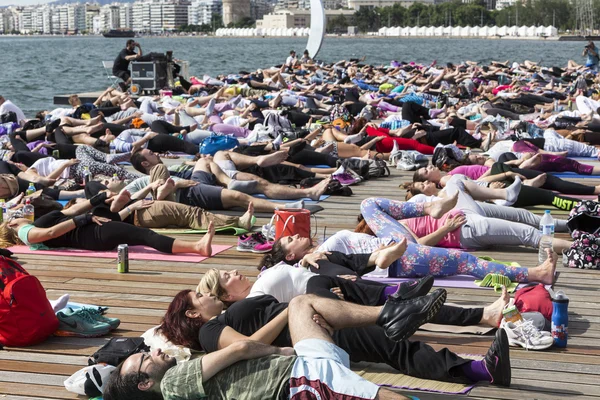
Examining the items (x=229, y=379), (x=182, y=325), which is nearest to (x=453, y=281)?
(x=182, y=325)

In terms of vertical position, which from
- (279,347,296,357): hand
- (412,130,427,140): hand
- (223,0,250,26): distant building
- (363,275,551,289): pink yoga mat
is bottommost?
(363,275,551,289): pink yoga mat

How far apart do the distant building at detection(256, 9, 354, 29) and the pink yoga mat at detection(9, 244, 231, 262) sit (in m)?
138

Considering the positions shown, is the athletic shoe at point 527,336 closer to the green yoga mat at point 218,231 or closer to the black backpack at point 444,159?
the green yoga mat at point 218,231

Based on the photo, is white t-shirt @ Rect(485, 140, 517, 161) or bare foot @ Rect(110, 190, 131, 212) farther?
white t-shirt @ Rect(485, 140, 517, 161)

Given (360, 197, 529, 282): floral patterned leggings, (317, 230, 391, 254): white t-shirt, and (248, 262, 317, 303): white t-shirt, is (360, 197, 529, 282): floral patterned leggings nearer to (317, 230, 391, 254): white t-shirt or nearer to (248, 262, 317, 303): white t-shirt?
(317, 230, 391, 254): white t-shirt

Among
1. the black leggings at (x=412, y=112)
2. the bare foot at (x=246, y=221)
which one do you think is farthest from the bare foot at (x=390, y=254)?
the black leggings at (x=412, y=112)

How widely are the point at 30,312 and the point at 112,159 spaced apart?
5.31 meters

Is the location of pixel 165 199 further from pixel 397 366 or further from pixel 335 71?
pixel 335 71

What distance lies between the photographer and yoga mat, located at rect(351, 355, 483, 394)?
4109 mm

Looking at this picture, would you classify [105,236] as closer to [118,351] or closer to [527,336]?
[118,351]

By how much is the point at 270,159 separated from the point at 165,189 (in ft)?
5.55

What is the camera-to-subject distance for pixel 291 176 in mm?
9430

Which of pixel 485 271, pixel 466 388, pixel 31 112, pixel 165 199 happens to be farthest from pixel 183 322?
pixel 31 112

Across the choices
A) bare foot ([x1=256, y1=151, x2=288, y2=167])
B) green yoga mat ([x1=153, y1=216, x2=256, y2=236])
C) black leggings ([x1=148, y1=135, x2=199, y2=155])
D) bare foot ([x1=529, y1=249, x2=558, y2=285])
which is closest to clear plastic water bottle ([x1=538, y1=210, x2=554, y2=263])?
bare foot ([x1=529, y1=249, x2=558, y2=285])
